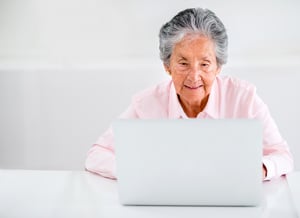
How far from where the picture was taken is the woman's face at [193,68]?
2.60 meters

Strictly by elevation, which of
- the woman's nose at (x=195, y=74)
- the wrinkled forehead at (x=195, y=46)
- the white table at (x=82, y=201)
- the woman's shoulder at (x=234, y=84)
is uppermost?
the wrinkled forehead at (x=195, y=46)

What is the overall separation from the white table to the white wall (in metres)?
1.37

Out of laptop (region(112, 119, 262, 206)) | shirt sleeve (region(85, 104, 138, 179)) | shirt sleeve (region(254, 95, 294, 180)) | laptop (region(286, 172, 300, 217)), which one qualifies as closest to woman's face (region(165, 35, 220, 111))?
shirt sleeve (region(254, 95, 294, 180))

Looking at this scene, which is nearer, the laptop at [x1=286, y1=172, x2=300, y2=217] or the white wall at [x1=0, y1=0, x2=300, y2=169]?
the laptop at [x1=286, y1=172, x2=300, y2=217]

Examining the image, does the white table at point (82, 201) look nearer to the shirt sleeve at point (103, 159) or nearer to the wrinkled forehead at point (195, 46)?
the shirt sleeve at point (103, 159)

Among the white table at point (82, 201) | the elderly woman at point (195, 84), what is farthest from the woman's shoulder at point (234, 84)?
the white table at point (82, 201)

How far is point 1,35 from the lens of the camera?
11.6 ft

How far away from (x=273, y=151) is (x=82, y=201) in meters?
0.86

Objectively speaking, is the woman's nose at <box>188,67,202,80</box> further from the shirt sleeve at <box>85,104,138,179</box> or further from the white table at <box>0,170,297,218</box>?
the white table at <box>0,170,297,218</box>

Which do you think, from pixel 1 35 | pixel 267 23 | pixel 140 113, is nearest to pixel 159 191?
pixel 140 113

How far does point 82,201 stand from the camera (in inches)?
65.9

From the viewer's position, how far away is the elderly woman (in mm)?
2588

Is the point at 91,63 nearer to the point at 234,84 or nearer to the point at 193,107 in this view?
the point at 193,107

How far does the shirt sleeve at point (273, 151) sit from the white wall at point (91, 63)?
75 cm
